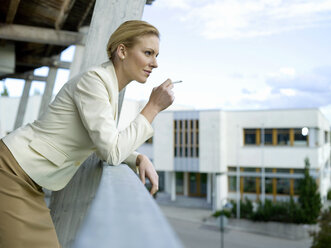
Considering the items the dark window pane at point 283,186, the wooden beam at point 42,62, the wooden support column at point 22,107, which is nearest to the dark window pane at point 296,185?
the dark window pane at point 283,186

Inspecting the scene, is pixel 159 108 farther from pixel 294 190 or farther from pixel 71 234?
pixel 294 190

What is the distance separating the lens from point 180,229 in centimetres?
2484

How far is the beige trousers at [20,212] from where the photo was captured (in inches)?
61.1

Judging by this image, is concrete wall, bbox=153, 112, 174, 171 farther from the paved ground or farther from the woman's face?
the woman's face

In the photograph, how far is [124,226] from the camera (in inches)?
24.0

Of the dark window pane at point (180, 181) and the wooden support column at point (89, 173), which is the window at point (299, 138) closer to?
the dark window pane at point (180, 181)

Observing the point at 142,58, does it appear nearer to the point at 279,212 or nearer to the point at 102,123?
the point at 102,123

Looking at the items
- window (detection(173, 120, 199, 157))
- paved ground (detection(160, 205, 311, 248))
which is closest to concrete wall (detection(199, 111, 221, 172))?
window (detection(173, 120, 199, 157))

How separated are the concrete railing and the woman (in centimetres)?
76

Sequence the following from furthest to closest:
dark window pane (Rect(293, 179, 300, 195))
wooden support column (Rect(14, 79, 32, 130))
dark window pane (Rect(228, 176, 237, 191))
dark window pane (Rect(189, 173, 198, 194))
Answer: dark window pane (Rect(189, 173, 198, 194)) → dark window pane (Rect(228, 176, 237, 191)) → dark window pane (Rect(293, 179, 300, 195)) → wooden support column (Rect(14, 79, 32, 130))

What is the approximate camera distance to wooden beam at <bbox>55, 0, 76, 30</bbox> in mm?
5555

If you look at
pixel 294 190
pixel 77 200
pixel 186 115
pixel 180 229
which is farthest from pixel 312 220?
pixel 77 200

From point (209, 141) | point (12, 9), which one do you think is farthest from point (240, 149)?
point (12, 9)

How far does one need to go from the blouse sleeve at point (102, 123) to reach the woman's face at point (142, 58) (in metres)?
0.23
